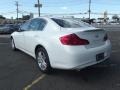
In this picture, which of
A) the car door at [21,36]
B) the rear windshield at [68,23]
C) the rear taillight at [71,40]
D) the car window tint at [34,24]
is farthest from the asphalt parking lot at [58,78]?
the rear windshield at [68,23]

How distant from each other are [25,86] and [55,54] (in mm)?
1074

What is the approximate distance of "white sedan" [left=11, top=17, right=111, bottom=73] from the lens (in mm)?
6039

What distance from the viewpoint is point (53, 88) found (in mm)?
5734

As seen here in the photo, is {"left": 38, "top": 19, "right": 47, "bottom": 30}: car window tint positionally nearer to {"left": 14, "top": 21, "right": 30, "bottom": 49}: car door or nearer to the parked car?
{"left": 14, "top": 21, "right": 30, "bottom": 49}: car door

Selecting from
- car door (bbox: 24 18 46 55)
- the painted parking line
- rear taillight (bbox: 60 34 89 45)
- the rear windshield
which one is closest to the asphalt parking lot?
the painted parking line

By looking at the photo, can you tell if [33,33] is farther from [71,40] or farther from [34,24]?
[71,40]

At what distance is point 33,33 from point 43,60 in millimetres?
1059

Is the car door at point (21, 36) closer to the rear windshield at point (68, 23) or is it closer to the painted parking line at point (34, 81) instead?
the rear windshield at point (68, 23)

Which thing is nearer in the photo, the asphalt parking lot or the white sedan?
the asphalt parking lot

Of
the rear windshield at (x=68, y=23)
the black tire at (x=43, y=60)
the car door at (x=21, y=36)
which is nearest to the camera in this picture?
the black tire at (x=43, y=60)

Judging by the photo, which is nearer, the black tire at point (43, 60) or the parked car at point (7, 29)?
the black tire at point (43, 60)

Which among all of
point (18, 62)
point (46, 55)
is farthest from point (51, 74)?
point (18, 62)

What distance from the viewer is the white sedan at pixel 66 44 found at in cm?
604

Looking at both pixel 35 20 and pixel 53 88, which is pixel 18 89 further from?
pixel 35 20
